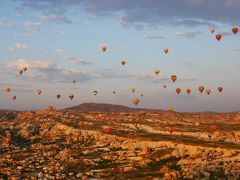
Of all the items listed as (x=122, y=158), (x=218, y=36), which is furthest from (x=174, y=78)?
(x=122, y=158)

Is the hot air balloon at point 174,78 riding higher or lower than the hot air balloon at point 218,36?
lower

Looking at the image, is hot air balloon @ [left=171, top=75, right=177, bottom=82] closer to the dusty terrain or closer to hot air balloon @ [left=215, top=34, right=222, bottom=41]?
hot air balloon @ [left=215, top=34, right=222, bottom=41]

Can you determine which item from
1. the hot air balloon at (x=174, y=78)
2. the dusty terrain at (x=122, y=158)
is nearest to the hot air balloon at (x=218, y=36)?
the hot air balloon at (x=174, y=78)

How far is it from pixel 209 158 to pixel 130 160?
1830 cm

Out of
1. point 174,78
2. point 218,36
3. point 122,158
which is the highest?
point 218,36

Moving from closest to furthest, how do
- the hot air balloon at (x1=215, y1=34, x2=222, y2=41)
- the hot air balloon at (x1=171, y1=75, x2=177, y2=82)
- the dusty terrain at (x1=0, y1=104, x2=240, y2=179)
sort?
1. the dusty terrain at (x1=0, y1=104, x2=240, y2=179)
2. the hot air balloon at (x1=215, y1=34, x2=222, y2=41)
3. the hot air balloon at (x1=171, y1=75, x2=177, y2=82)

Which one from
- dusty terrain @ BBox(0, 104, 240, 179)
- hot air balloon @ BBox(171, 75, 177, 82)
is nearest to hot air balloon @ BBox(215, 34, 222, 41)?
hot air balloon @ BBox(171, 75, 177, 82)

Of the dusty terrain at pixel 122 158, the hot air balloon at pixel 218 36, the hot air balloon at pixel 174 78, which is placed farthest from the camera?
the hot air balloon at pixel 174 78

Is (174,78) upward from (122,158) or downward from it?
upward

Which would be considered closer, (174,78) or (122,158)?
(122,158)

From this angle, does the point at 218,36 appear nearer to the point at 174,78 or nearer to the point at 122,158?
the point at 174,78

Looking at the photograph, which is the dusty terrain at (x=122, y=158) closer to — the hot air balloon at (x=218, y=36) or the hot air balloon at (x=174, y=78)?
the hot air balloon at (x=174, y=78)

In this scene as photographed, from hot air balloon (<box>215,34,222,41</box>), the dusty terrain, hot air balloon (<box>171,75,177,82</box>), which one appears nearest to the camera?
the dusty terrain

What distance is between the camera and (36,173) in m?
81.0
